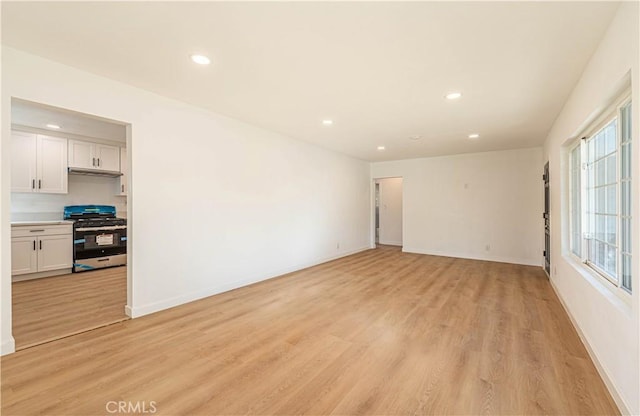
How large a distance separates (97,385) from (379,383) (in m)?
1.93

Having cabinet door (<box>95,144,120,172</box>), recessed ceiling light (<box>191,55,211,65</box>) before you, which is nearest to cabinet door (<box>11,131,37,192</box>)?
cabinet door (<box>95,144,120,172</box>)

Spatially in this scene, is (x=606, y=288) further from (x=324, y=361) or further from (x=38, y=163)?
(x=38, y=163)

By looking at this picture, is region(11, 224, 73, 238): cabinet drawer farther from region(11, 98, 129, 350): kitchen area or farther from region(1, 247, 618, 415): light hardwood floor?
region(1, 247, 618, 415): light hardwood floor

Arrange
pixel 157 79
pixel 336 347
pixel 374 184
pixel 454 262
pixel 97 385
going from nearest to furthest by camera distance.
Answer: pixel 97 385 < pixel 336 347 < pixel 157 79 < pixel 454 262 < pixel 374 184

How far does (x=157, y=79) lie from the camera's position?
2.81 m

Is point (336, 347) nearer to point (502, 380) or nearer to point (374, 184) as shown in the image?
point (502, 380)

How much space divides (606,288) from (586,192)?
48.6 inches

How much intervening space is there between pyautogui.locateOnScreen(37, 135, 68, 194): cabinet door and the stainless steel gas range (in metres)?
0.49

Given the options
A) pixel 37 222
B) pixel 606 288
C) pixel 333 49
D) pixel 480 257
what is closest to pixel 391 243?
pixel 480 257

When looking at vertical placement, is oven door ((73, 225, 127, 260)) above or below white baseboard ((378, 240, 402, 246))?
above

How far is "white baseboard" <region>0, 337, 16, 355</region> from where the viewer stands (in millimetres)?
2230

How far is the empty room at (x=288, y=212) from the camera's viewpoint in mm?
1799

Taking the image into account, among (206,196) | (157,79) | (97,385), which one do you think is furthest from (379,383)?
(157,79)

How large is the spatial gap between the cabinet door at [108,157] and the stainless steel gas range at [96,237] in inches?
32.0
